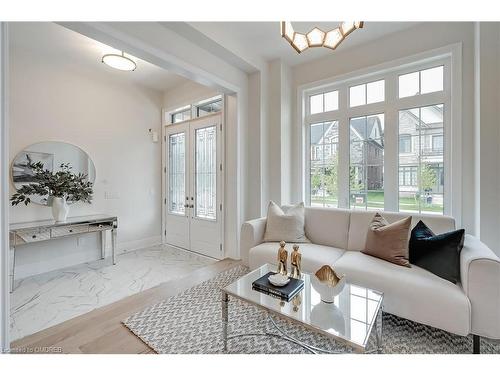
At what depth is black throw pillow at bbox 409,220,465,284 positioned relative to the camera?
5.44 feet

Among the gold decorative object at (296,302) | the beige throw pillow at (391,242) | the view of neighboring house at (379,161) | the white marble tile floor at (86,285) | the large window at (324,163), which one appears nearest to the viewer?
the gold decorative object at (296,302)

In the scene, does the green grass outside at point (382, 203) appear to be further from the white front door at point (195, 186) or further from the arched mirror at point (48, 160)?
the arched mirror at point (48, 160)

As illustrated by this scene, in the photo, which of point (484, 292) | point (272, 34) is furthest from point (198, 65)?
point (484, 292)

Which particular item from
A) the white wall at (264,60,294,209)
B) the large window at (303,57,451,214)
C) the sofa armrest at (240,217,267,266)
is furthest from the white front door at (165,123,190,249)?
the large window at (303,57,451,214)

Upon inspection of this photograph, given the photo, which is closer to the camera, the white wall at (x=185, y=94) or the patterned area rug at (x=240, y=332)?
the patterned area rug at (x=240, y=332)

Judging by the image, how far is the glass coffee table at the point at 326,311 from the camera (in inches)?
45.3

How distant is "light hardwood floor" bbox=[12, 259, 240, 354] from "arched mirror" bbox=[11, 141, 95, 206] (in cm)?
184

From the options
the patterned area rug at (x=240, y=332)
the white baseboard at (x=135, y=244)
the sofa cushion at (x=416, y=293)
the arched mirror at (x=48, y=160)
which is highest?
the arched mirror at (x=48, y=160)

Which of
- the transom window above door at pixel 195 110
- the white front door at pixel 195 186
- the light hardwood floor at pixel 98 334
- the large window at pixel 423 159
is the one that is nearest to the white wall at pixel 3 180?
the light hardwood floor at pixel 98 334

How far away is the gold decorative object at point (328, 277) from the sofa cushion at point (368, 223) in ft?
3.30

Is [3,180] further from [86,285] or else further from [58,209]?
[58,209]
